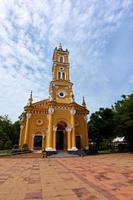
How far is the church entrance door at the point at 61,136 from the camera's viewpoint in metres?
32.8

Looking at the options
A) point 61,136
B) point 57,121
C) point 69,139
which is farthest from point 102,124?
point 57,121

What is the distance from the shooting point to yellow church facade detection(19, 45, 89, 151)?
31250mm

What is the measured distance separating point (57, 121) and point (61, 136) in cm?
355

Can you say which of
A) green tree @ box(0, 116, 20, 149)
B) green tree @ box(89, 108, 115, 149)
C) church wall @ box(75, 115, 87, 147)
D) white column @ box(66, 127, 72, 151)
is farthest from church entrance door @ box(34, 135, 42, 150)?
green tree @ box(0, 116, 20, 149)

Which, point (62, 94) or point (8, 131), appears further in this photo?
point (8, 131)

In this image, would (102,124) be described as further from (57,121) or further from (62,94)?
(57,121)

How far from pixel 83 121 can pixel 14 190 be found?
97.5 feet

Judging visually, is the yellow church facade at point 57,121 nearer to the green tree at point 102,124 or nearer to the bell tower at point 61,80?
the bell tower at point 61,80

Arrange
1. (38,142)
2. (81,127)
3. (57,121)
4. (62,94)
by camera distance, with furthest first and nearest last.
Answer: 1. (81,127)
2. (62,94)
3. (38,142)
4. (57,121)

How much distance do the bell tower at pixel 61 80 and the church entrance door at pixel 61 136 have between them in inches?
179

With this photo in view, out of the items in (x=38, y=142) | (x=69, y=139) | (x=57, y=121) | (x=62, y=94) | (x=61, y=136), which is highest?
(x=62, y=94)

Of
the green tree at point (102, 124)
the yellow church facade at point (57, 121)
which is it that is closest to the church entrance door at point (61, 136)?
the yellow church facade at point (57, 121)

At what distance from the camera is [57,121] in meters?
31.8

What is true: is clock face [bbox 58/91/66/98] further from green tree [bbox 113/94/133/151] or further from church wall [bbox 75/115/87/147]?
green tree [bbox 113/94/133/151]
